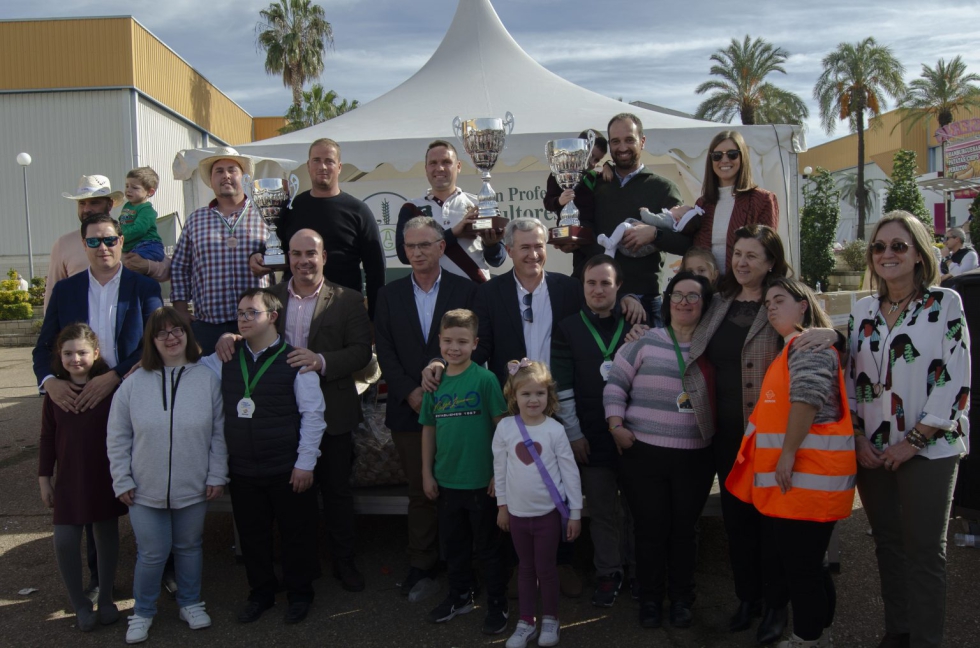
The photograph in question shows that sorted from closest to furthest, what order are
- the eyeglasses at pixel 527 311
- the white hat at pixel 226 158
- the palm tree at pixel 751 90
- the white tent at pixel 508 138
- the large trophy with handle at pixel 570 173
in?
the eyeglasses at pixel 527 311, the large trophy with handle at pixel 570 173, the white hat at pixel 226 158, the white tent at pixel 508 138, the palm tree at pixel 751 90

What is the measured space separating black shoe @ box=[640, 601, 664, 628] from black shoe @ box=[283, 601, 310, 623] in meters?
→ 1.64

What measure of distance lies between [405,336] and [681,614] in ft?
6.30

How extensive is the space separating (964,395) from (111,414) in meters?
3.70

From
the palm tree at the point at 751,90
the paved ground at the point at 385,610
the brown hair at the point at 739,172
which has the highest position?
the palm tree at the point at 751,90

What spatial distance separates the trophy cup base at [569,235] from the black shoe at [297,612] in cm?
221

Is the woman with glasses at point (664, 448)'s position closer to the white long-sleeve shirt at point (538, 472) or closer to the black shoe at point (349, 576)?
the white long-sleeve shirt at point (538, 472)

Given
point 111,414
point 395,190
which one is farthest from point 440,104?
point 111,414

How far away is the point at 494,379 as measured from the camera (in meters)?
3.62

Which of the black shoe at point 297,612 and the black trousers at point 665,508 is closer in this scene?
the black trousers at point 665,508

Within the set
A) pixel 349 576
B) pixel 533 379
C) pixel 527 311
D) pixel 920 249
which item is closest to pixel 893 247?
pixel 920 249

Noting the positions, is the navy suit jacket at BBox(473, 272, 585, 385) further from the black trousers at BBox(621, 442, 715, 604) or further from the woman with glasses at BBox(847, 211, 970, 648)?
the woman with glasses at BBox(847, 211, 970, 648)

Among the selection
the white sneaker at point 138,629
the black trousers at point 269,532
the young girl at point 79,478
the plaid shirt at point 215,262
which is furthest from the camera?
the plaid shirt at point 215,262

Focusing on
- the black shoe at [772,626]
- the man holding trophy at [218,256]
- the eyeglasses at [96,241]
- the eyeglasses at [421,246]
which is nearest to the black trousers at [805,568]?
the black shoe at [772,626]

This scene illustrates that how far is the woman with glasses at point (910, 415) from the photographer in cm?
286
